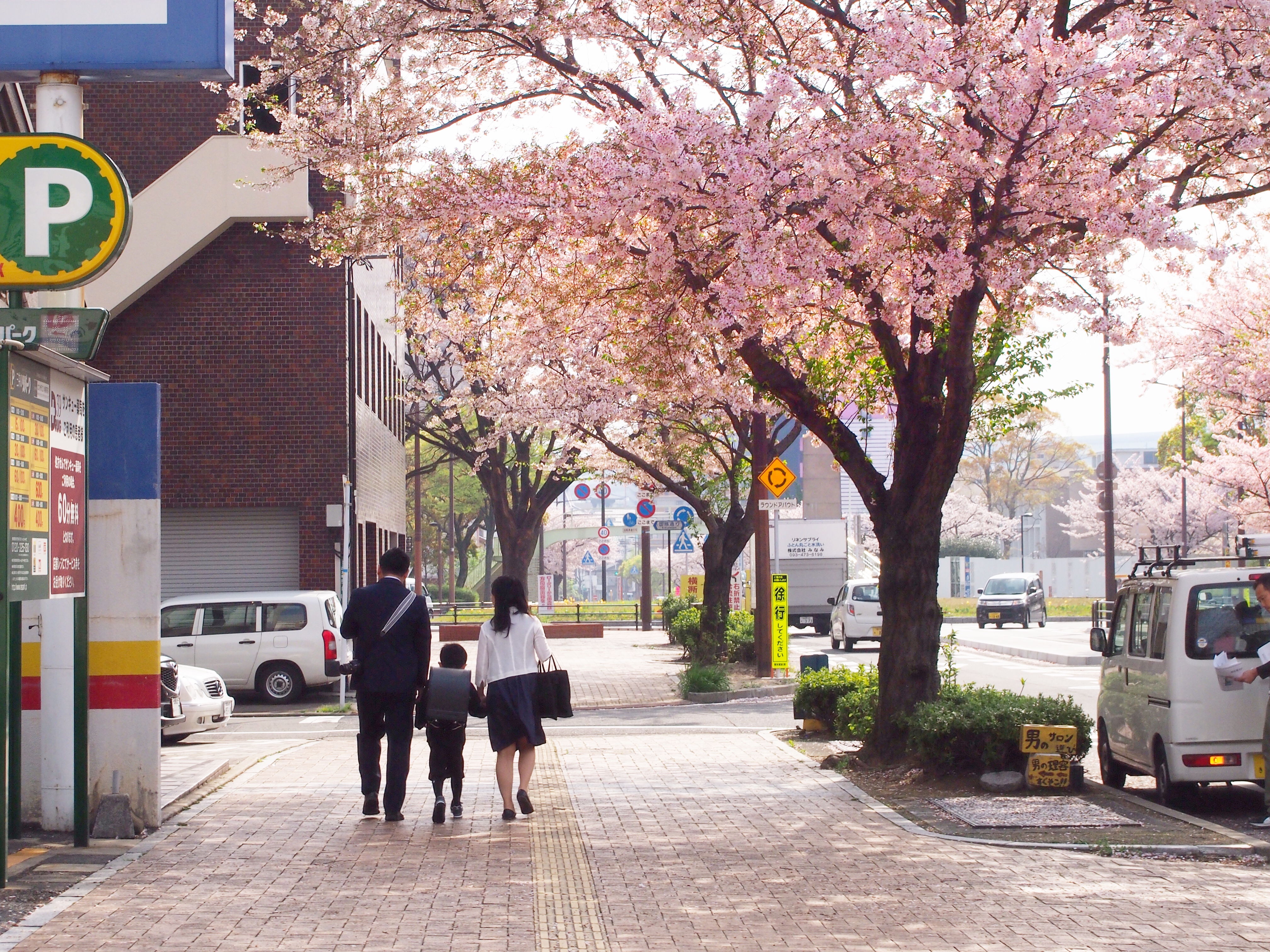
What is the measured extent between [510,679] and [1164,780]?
15.3 ft

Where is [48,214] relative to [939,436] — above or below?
above

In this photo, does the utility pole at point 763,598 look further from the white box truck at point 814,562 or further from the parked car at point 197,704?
the white box truck at point 814,562

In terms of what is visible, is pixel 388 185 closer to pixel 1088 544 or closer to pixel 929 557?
pixel 929 557

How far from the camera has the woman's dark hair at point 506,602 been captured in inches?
384

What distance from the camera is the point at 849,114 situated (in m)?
11.5

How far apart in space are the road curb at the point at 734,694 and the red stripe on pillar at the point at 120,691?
534 inches

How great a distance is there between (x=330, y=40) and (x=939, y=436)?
597 cm

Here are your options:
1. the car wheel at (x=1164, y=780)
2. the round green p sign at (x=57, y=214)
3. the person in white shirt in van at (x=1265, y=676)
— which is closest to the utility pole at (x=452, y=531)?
the car wheel at (x=1164, y=780)

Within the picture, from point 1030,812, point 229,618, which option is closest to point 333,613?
point 229,618

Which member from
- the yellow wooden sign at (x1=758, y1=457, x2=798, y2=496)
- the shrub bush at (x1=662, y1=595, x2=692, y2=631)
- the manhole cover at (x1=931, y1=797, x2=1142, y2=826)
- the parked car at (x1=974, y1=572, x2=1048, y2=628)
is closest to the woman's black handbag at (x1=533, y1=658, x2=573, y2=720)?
the manhole cover at (x1=931, y1=797, x2=1142, y2=826)

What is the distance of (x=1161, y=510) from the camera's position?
71.2m

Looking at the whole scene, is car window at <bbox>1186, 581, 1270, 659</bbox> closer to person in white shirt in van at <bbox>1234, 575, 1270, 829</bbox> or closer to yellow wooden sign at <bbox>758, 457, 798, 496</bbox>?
person in white shirt in van at <bbox>1234, 575, 1270, 829</bbox>

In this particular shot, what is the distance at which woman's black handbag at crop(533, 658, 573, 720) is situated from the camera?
387 inches

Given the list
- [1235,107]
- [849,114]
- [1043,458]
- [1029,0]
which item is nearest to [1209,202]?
[1235,107]
